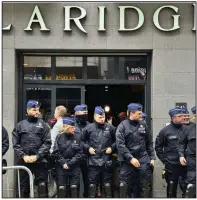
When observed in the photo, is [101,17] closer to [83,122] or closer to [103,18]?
[103,18]

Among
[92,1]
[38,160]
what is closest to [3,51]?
[92,1]

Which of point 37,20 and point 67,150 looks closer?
point 67,150

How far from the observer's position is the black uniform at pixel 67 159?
8812 mm

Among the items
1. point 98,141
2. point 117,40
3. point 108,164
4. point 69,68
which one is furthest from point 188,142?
point 69,68

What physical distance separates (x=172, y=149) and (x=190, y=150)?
343 mm

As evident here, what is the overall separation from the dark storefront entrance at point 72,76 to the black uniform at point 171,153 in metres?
1.69

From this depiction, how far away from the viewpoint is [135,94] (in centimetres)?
1099

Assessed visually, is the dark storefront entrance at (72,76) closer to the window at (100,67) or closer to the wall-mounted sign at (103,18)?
the window at (100,67)

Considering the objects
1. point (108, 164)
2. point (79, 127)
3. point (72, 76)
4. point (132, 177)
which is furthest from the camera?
point (72, 76)

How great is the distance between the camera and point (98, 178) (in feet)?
29.7

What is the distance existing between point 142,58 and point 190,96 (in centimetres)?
136

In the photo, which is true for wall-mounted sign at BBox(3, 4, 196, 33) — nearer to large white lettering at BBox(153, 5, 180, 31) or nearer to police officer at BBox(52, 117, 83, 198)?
large white lettering at BBox(153, 5, 180, 31)

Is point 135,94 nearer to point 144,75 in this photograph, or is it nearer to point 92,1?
point 144,75

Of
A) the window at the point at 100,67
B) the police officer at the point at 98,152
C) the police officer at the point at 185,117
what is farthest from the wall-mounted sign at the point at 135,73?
the police officer at the point at 98,152
